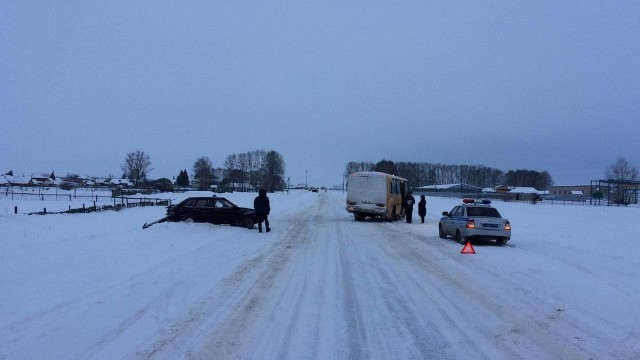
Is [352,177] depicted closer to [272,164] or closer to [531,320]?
[531,320]

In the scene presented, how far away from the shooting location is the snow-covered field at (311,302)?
5926 millimetres

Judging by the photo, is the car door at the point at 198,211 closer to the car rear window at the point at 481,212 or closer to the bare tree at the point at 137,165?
the car rear window at the point at 481,212

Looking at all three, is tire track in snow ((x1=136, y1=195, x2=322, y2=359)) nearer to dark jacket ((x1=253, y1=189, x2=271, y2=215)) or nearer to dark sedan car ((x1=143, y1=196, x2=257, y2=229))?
dark jacket ((x1=253, y1=189, x2=271, y2=215))

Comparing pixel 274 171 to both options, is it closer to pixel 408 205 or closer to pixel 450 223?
pixel 408 205

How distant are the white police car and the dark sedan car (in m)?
8.96

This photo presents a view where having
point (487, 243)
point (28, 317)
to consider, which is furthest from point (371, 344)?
point (487, 243)

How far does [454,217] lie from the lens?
19.7m

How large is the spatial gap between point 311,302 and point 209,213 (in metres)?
15.5

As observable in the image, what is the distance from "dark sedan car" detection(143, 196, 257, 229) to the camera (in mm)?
22703

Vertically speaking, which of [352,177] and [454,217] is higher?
[352,177]

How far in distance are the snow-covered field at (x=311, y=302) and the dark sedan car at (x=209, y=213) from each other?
21.9 feet

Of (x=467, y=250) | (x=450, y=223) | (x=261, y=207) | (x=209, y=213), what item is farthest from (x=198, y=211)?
(x=467, y=250)

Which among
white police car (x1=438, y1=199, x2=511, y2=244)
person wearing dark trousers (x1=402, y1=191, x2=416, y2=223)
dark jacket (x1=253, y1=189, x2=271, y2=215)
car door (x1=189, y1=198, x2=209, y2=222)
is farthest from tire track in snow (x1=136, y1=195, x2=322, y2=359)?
person wearing dark trousers (x1=402, y1=191, x2=416, y2=223)

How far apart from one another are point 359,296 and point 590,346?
12.2 feet
